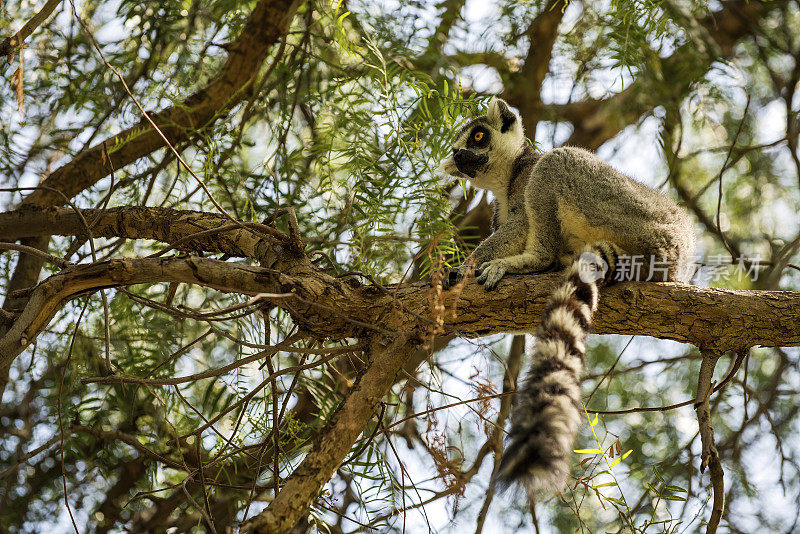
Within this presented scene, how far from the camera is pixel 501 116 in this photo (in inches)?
223

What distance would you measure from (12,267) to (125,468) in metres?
2.02

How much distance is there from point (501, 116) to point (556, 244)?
151 centimetres

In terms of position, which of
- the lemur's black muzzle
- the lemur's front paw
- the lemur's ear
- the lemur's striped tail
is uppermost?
the lemur's ear

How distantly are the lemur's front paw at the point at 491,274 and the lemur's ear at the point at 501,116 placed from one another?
1815mm

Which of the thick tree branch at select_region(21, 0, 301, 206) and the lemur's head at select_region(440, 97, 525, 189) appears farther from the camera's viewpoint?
the lemur's head at select_region(440, 97, 525, 189)

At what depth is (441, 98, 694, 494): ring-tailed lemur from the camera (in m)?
2.76

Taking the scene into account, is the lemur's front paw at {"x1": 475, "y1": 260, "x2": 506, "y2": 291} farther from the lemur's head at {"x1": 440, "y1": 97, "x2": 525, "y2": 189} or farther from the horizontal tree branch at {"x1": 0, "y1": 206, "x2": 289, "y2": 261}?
the lemur's head at {"x1": 440, "y1": 97, "x2": 525, "y2": 189}

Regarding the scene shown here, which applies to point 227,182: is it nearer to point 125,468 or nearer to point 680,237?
point 125,468

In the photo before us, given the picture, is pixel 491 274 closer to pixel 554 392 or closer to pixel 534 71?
pixel 554 392

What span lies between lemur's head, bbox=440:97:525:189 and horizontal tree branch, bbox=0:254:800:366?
1.88 metres

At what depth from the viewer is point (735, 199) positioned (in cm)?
794

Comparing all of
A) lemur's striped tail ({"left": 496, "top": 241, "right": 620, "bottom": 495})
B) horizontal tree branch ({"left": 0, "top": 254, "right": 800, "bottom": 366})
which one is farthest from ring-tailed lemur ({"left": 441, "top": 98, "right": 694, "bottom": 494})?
horizontal tree branch ({"left": 0, "top": 254, "right": 800, "bottom": 366})

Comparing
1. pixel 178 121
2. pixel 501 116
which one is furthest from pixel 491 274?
pixel 178 121

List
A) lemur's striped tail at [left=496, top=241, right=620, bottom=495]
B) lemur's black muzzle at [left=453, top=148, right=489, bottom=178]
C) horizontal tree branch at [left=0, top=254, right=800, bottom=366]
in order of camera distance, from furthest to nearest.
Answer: lemur's black muzzle at [left=453, top=148, right=489, bottom=178] < horizontal tree branch at [left=0, top=254, right=800, bottom=366] < lemur's striped tail at [left=496, top=241, right=620, bottom=495]
